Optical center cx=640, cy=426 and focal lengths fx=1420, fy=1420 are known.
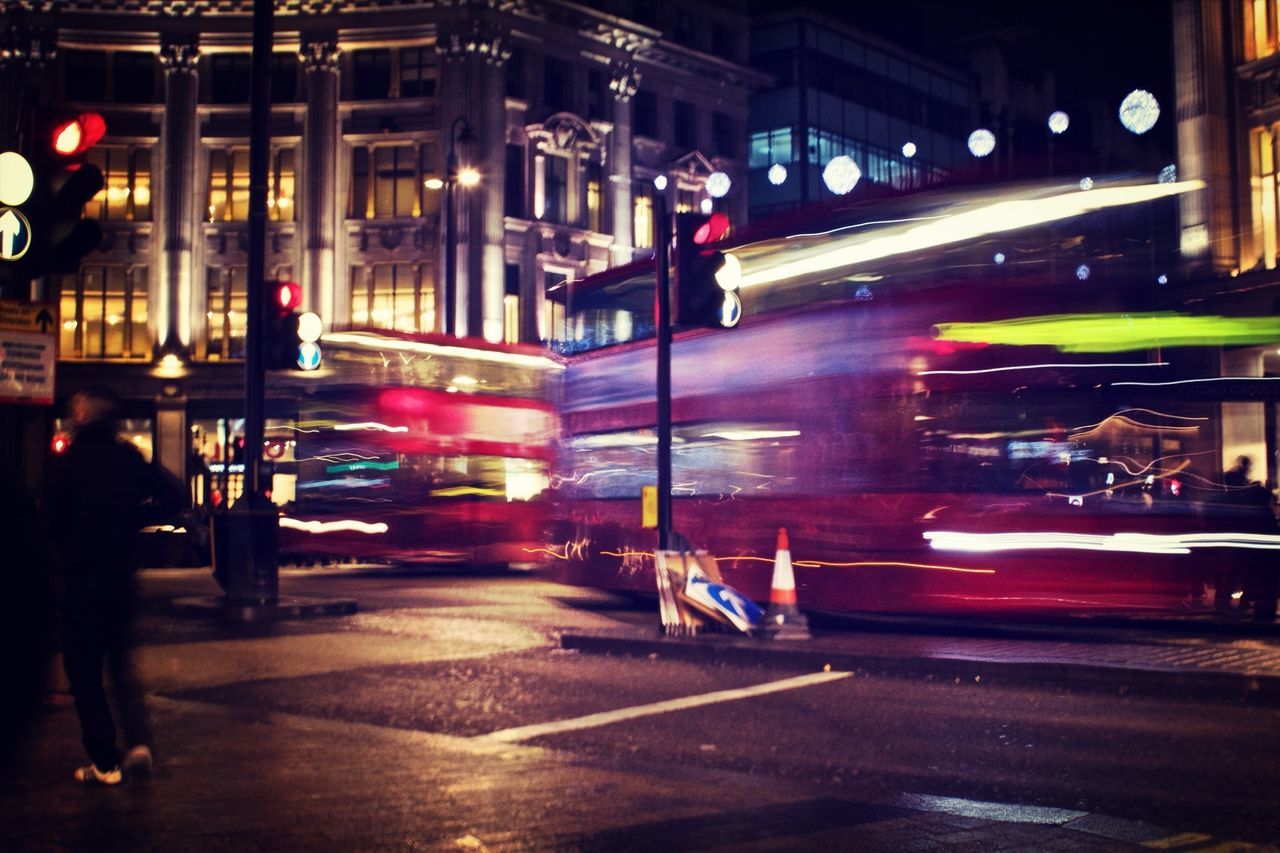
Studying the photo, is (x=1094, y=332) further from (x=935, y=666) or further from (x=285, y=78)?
(x=285, y=78)

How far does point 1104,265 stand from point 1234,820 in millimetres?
7608

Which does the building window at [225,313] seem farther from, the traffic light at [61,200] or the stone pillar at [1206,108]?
the traffic light at [61,200]

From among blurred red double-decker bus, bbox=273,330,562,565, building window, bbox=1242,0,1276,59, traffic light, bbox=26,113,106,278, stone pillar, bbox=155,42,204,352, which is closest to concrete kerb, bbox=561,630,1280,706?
traffic light, bbox=26,113,106,278

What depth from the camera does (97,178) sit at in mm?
8352

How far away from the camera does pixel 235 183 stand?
49.2 m

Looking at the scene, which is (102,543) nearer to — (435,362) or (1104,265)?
(1104,265)

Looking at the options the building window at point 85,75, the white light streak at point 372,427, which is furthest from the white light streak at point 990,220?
the building window at point 85,75

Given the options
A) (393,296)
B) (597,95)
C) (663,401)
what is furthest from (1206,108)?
(393,296)

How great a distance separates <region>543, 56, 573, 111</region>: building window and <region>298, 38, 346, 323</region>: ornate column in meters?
7.32

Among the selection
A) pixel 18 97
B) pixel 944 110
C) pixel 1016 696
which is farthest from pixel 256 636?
pixel 944 110

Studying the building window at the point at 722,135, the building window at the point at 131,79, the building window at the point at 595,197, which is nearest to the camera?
the building window at the point at 131,79

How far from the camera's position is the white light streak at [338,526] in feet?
83.9

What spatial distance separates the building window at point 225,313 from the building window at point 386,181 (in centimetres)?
467

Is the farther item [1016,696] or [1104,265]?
[1104,265]
